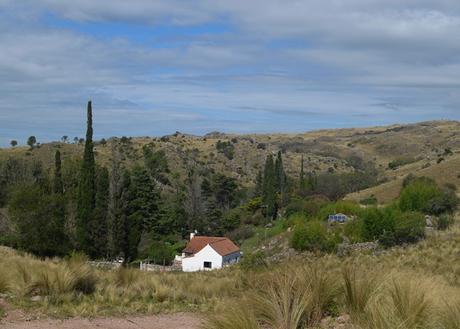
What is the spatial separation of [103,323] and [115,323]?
22 centimetres

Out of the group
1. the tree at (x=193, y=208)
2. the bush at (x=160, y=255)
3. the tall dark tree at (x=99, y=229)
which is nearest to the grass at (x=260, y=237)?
the tree at (x=193, y=208)

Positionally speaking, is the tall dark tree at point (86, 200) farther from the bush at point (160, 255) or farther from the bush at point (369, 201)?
the bush at point (369, 201)

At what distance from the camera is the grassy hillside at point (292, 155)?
106 metres

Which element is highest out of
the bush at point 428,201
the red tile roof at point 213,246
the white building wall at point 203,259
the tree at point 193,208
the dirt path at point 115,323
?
the dirt path at point 115,323

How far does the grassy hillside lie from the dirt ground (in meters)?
65.2

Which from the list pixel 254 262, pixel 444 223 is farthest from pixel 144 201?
pixel 254 262

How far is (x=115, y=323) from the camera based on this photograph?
10836 millimetres

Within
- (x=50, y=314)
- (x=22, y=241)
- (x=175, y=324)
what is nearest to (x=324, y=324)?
(x=175, y=324)

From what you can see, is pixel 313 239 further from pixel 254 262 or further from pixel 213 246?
pixel 254 262

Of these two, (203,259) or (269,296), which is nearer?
(269,296)

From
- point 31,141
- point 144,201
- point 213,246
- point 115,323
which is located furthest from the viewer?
point 31,141

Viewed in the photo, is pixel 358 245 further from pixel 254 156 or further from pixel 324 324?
pixel 254 156

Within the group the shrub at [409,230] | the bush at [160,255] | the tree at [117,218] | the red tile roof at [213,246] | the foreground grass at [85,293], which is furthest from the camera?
the red tile roof at [213,246]

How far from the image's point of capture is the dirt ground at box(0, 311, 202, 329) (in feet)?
33.0
